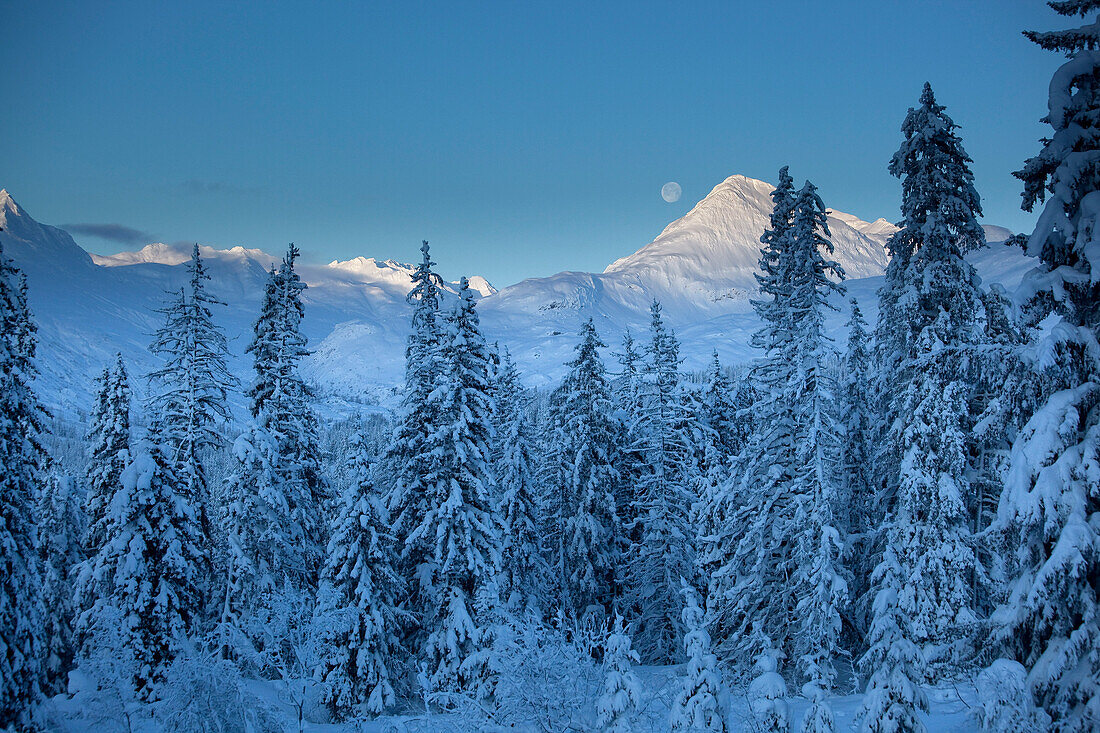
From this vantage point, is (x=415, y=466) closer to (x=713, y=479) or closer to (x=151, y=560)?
(x=151, y=560)

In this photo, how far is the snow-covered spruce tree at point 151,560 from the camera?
666 inches

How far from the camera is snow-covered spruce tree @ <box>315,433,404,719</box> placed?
18922 mm

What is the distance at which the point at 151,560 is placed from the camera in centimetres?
1756

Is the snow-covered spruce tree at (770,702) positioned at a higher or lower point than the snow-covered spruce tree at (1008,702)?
lower

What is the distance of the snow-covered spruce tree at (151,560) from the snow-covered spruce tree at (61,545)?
1456 cm

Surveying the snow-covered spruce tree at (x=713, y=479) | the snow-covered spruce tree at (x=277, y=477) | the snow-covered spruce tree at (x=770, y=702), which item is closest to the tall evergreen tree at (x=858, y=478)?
the snow-covered spruce tree at (x=713, y=479)

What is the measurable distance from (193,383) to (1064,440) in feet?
78.3

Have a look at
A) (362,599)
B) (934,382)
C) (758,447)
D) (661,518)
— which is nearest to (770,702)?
(934,382)

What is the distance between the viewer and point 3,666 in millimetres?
13195

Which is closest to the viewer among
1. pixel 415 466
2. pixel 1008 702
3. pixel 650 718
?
pixel 1008 702

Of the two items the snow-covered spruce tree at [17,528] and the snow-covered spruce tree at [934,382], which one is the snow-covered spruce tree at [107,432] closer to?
the snow-covered spruce tree at [17,528]

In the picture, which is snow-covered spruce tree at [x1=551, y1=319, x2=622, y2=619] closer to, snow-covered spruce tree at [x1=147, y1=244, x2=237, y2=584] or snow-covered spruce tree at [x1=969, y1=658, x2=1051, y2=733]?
snow-covered spruce tree at [x1=147, y1=244, x2=237, y2=584]

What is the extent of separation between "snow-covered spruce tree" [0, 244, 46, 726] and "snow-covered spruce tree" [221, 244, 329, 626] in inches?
243

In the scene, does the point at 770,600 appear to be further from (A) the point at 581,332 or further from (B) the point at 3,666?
(B) the point at 3,666
